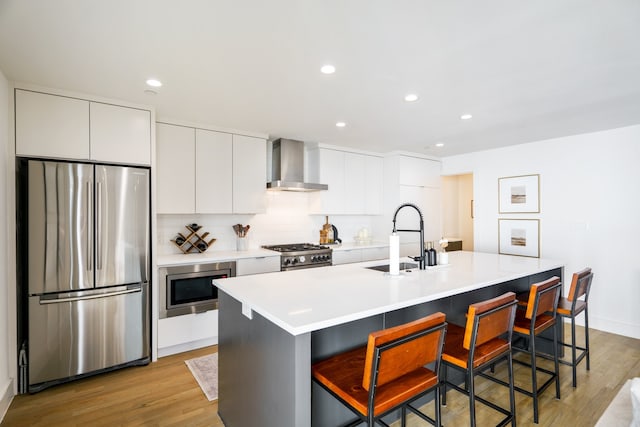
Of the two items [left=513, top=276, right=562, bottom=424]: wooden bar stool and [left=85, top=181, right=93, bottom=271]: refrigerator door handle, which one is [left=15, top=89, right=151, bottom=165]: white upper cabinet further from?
[left=513, top=276, right=562, bottom=424]: wooden bar stool

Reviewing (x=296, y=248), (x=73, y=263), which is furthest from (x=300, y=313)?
(x=296, y=248)

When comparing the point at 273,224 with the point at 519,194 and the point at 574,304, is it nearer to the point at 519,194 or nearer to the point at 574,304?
the point at 574,304

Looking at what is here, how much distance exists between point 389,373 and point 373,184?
4.11 meters

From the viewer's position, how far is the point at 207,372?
2.81 m

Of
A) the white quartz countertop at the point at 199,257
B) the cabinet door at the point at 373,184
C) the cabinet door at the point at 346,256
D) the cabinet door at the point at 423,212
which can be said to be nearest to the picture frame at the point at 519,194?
the cabinet door at the point at 423,212

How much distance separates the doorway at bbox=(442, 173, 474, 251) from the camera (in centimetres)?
677

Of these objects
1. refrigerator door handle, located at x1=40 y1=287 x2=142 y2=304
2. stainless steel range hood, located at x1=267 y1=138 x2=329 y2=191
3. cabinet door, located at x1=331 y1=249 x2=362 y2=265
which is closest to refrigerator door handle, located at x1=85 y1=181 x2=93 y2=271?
refrigerator door handle, located at x1=40 y1=287 x2=142 y2=304

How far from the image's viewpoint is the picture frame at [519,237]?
4445 mm

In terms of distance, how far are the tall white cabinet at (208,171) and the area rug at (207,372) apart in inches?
59.8

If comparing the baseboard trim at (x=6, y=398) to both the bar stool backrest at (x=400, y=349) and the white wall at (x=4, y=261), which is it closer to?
the white wall at (x=4, y=261)

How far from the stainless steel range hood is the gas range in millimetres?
789

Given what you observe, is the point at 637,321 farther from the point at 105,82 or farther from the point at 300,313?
the point at 105,82

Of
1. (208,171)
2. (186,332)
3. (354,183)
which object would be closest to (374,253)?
(354,183)

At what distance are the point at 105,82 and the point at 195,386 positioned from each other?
2.50 metres
